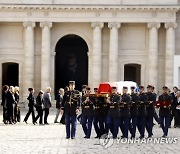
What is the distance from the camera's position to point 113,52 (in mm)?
41688

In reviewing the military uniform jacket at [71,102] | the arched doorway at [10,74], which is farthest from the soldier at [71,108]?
the arched doorway at [10,74]

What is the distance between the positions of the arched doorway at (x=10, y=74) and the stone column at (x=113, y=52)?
8582 mm

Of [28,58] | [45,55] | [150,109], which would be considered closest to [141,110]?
[150,109]

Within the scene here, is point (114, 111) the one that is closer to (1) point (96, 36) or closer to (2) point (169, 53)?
(1) point (96, 36)

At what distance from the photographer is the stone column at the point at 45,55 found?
41.2 metres

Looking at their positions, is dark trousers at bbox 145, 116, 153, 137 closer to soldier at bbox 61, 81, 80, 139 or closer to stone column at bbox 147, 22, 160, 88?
soldier at bbox 61, 81, 80, 139

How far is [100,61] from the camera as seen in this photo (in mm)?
41781

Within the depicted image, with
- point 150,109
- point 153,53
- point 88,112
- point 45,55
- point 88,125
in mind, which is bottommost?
point 88,125

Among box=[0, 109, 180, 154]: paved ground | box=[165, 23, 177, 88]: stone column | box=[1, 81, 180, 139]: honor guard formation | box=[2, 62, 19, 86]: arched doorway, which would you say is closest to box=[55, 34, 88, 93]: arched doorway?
box=[2, 62, 19, 86]: arched doorway

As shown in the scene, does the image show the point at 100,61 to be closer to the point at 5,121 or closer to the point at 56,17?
the point at 56,17

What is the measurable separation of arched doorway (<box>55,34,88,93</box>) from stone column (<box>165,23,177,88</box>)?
718 cm

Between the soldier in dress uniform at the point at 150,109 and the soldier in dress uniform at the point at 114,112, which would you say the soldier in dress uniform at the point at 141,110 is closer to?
the soldier in dress uniform at the point at 150,109

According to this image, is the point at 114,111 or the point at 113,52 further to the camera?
the point at 113,52

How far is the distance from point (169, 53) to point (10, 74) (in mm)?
13618
